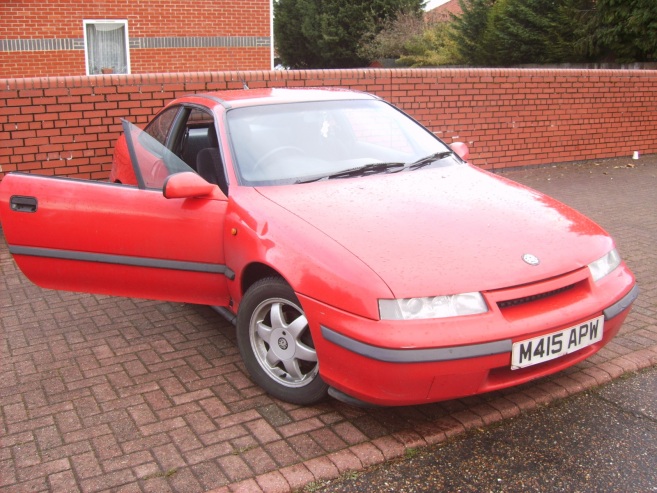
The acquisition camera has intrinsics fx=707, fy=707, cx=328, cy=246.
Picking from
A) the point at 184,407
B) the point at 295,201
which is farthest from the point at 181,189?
the point at 184,407

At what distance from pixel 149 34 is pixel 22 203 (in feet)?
37.0

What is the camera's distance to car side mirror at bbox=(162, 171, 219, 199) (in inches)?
153

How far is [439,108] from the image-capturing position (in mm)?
9766

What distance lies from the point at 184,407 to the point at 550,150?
28.5 ft

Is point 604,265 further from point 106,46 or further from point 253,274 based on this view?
point 106,46

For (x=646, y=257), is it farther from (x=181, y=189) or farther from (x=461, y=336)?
(x=181, y=189)

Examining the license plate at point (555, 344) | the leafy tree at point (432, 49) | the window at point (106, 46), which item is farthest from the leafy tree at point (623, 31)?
the license plate at point (555, 344)

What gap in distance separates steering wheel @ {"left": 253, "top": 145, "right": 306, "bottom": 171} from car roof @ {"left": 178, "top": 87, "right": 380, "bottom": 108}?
0.47 m

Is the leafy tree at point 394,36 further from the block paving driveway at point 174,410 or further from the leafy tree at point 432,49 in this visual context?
the block paving driveway at point 174,410

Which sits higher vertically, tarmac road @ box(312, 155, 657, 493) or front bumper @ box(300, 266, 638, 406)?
front bumper @ box(300, 266, 638, 406)

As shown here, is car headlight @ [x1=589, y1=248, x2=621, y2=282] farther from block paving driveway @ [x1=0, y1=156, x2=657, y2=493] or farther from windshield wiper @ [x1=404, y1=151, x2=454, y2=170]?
windshield wiper @ [x1=404, y1=151, x2=454, y2=170]

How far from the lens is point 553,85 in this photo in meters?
10.7

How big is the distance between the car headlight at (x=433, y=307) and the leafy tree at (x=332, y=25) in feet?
92.0

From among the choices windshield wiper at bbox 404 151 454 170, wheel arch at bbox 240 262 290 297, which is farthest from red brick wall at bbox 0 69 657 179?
wheel arch at bbox 240 262 290 297
